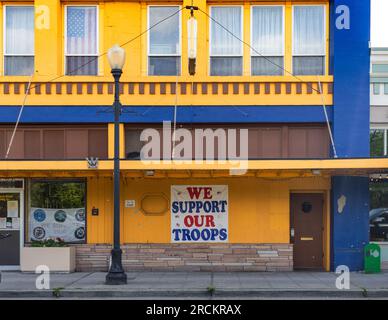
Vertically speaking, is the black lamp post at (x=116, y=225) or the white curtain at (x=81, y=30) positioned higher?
the white curtain at (x=81, y=30)

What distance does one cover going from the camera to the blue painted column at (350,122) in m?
18.1

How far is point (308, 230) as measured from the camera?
18.6 meters

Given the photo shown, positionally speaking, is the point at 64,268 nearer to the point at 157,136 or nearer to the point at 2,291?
the point at 2,291

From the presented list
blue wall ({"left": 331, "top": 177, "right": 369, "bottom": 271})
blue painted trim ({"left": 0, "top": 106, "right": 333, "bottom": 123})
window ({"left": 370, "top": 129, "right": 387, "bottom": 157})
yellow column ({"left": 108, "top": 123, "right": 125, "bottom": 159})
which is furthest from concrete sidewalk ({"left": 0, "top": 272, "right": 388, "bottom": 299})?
blue painted trim ({"left": 0, "top": 106, "right": 333, "bottom": 123})

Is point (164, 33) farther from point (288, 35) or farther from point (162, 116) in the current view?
point (288, 35)

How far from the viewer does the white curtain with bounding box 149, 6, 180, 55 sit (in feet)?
61.0

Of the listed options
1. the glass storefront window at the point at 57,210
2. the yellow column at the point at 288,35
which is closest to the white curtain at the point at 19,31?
the glass storefront window at the point at 57,210

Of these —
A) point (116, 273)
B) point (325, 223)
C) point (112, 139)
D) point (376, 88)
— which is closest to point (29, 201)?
point (112, 139)

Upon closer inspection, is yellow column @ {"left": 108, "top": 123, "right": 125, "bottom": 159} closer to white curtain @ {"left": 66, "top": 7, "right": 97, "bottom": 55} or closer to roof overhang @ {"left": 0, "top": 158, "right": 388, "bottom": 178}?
roof overhang @ {"left": 0, "top": 158, "right": 388, "bottom": 178}

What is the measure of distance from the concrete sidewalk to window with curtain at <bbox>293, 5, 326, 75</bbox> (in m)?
5.90

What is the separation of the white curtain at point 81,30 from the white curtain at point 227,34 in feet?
11.3

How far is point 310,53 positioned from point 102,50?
5.98 m

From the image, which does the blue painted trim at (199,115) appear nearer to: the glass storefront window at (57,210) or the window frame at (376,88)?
the glass storefront window at (57,210)

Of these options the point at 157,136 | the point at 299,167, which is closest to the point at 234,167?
the point at 299,167
